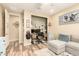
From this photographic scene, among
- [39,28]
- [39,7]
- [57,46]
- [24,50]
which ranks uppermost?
[39,7]

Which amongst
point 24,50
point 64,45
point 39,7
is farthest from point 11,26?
point 64,45

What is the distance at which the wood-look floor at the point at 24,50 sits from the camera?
146cm

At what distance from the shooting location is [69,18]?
4.67 feet

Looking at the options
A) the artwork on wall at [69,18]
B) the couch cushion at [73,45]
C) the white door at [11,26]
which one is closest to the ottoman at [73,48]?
the couch cushion at [73,45]

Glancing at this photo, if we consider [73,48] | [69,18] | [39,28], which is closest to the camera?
[73,48]

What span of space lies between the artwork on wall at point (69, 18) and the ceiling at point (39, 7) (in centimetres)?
17

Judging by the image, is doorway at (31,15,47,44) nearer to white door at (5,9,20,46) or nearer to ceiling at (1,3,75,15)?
ceiling at (1,3,75,15)

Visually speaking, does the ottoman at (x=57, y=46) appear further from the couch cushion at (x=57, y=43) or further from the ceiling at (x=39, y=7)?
the ceiling at (x=39, y=7)

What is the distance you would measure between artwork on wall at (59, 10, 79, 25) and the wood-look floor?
651mm

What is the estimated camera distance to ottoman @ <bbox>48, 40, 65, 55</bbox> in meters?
1.42

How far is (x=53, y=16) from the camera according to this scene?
156cm

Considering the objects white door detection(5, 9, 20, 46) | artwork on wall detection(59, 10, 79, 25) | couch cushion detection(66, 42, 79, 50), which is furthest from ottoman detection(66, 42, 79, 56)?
white door detection(5, 9, 20, 46)

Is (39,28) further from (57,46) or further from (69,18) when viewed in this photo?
(69,18)

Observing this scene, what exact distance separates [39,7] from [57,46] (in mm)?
884
